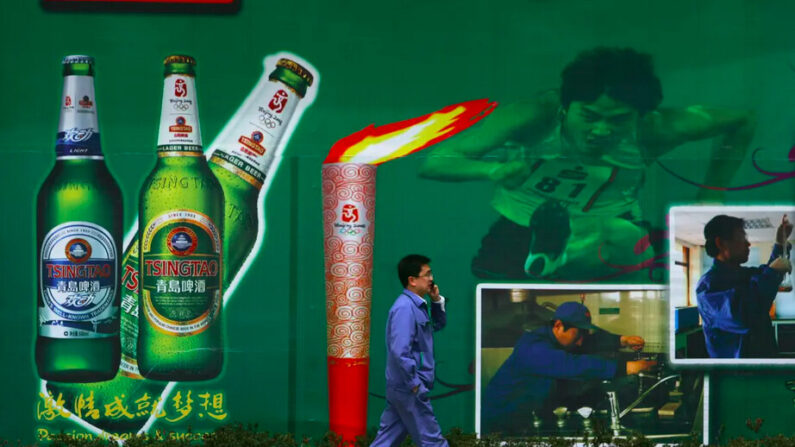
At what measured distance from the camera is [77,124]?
8445 millimetres

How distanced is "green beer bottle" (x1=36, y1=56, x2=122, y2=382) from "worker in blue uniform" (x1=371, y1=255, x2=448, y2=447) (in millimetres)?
2341

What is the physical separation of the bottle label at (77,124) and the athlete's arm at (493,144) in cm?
235

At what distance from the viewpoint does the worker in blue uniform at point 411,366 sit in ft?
23.6

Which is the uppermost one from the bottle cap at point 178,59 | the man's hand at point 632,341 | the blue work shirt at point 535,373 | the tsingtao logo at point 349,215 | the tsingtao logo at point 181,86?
the bottle cap at point 178,59

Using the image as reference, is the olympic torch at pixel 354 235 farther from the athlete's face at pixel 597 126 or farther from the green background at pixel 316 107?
the athlete's face at pixel 597 126

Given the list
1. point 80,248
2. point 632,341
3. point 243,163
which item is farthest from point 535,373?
point 80,248

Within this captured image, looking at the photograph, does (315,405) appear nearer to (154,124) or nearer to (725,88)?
(154,124)

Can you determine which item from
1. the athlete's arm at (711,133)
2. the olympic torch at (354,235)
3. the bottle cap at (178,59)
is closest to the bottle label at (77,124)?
the bottle cap at (178,59)

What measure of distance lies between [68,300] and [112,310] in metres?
0.31

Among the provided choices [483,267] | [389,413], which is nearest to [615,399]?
[483,267]

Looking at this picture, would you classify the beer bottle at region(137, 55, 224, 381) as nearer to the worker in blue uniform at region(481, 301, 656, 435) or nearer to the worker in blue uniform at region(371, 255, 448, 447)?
the worker in blue uniform at region(371, 255, 448, 447)

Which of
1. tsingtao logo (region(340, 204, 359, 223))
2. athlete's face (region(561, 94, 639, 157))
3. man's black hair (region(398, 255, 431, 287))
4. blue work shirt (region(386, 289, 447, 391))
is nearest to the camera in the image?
blue work shirt (region(386, 289, 447, 391))

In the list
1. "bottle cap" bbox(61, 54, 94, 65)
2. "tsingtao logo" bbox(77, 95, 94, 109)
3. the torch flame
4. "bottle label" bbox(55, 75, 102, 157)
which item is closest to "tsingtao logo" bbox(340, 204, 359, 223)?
the torch flame

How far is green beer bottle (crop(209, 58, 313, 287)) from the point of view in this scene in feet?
27.9
